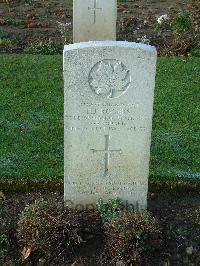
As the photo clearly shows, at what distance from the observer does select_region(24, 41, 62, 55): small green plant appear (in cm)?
1049

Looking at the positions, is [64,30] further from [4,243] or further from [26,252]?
[26,252]

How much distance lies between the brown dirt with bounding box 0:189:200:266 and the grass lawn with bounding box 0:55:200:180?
523 mm

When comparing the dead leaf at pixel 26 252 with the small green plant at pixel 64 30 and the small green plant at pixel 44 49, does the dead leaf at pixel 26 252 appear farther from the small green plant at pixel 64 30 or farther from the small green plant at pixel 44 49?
the small green plant at pixel 64 30

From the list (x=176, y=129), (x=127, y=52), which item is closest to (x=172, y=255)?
(x=127, y=52)

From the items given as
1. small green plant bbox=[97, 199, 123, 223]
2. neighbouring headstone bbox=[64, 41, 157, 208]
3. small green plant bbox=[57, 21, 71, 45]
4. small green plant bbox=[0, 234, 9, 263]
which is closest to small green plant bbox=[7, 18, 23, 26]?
small green plant bbox=[57, 21, 71, 45]

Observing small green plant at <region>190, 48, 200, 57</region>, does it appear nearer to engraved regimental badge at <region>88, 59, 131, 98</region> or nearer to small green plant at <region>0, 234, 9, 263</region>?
engraved regimental badge at <region>88, 59, 131, 98</region>

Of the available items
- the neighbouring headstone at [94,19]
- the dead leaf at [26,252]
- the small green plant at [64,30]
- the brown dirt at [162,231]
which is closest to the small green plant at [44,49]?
the small green plant at [64,30]

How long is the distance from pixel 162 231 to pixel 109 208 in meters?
0.52

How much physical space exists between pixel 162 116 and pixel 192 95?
0.96 m

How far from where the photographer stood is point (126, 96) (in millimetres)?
5062

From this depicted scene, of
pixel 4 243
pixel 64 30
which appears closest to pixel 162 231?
pixel 4 243

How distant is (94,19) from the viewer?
918 cm

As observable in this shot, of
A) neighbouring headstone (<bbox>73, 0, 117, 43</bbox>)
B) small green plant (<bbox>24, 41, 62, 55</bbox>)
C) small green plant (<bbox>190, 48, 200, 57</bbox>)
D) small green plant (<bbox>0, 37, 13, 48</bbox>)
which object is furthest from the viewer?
small green plant (<bbox>0, 37, 13, 48</bbox>)

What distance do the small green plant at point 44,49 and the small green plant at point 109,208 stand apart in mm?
5458
